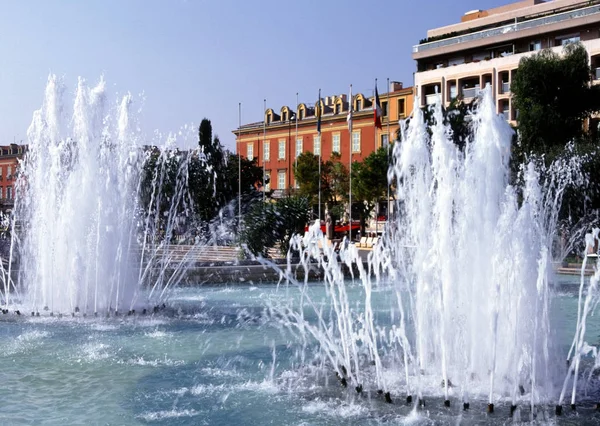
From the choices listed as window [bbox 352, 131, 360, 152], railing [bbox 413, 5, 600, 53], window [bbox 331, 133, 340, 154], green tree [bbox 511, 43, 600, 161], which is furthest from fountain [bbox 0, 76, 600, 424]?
window [bbox 331, 133, 340, 154]

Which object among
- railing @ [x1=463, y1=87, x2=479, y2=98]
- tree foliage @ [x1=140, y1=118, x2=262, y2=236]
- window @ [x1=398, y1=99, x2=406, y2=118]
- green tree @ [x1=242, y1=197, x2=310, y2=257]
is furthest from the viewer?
window @ [x1=398, y1=99, x2=406, y2=118]

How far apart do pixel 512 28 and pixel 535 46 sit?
5.36ft

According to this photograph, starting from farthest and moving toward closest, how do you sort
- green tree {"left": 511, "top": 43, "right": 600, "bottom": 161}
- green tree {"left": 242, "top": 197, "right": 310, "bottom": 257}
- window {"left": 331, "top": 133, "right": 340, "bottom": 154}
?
window {"left": 331, "top": 133, "right": 340, "bottom": 154} < green tree {"left": 511, "top": 43, "right": 600, "bottom": 161} < green tree {"left": 242, "top": 197, "right": 310, "bottom": 257}

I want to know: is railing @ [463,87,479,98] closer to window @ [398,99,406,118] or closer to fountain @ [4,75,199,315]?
window @ [398,99,406,118]

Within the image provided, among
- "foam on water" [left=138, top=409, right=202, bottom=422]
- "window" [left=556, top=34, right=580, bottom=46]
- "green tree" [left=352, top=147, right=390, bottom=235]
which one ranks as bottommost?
"foam on water" [left=138, top=409, right=202, bottom=422]

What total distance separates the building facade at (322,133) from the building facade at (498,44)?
17.6 ft

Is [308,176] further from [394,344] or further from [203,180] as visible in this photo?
[394,344]

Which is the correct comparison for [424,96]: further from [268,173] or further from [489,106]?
[489,106]

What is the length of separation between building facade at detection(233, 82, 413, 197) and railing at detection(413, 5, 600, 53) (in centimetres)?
581

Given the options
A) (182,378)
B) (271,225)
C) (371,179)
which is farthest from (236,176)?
(182,378)

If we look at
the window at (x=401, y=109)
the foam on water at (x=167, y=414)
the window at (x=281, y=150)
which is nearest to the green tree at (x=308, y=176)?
the window at (x=401, y=109)

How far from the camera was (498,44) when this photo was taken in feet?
142

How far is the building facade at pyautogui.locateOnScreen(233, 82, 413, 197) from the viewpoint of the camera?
5338 centimetres

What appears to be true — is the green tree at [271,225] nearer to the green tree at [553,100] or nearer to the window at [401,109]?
the green tree at [553,100]
